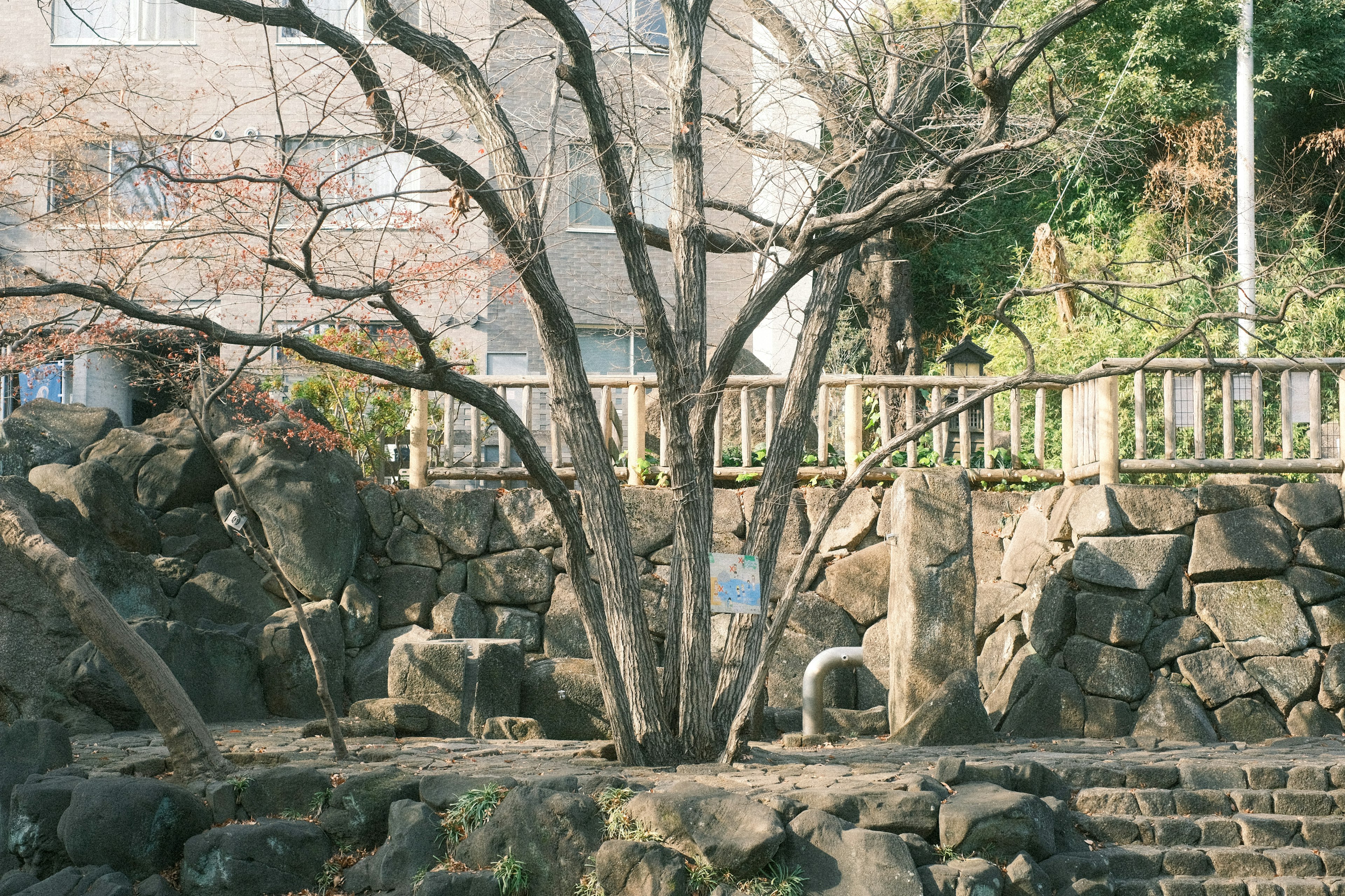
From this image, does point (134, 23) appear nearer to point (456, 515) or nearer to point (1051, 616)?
point (456, 515)

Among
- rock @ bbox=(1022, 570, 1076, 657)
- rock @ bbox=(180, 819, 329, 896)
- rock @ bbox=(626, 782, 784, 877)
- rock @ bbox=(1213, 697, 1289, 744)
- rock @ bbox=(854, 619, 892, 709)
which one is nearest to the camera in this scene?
rock @ bbox=(626, 782, 784, 877)

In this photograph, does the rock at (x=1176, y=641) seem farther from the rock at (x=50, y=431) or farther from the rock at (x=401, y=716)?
the rock at (x=50, y=431)

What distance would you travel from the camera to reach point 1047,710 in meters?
9.98

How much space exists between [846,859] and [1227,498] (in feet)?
19.7

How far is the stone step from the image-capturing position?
7.09 meters

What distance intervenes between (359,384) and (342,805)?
5760 mm

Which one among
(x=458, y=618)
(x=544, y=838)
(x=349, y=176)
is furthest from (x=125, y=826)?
(x=349, y=176)

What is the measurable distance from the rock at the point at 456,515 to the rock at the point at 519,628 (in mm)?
636

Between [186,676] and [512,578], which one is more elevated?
[512,578]

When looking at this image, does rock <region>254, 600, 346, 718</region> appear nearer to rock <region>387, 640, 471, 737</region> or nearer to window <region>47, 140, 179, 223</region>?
rock <region>387, 640, 471, 737</region>

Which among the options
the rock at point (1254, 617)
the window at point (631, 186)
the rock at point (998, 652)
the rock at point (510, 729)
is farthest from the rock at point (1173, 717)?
the window at point (631, 186)

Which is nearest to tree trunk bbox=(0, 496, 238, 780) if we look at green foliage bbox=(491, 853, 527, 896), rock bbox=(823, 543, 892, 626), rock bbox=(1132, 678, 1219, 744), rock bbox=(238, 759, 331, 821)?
rock bbox=(238, 759, 331, 821)

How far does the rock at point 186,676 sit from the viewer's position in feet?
29.1

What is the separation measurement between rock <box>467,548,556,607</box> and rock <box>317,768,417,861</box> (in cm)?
420
